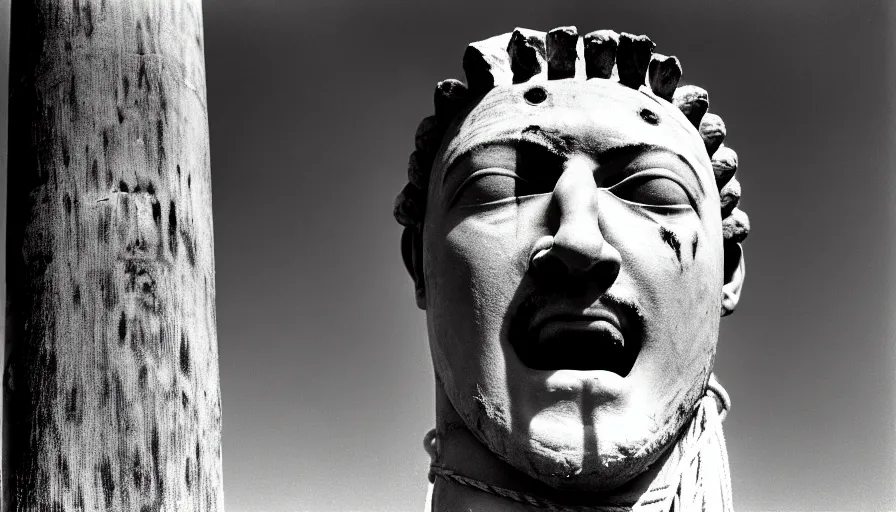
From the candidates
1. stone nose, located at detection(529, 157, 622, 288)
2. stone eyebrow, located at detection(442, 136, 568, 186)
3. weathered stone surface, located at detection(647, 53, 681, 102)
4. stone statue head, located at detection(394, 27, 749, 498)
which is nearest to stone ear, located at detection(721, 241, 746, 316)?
stone statue head, located at detection(394, 27, 749, 498)

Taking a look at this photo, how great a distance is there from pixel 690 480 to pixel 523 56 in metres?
1.42

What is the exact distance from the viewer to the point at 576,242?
115 inches

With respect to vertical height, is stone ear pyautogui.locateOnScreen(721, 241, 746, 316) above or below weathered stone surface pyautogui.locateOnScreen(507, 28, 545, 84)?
below

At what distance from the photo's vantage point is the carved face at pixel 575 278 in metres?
2.90

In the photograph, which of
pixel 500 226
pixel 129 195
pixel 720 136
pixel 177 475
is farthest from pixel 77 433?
pixel 720 136

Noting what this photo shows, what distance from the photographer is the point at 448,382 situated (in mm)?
3162

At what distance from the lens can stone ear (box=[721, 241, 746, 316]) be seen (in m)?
3.50

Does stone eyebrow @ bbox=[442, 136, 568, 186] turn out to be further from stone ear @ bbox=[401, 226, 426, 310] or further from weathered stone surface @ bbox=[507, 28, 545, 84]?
stone ear @ bbox=[401, 226, 426, 310]

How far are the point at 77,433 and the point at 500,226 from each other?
1.34 metres

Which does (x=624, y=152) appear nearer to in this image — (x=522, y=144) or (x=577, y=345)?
(x=522, y=144)

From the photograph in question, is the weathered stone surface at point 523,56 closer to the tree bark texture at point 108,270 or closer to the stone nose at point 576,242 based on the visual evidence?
the stone nose at point 576,242

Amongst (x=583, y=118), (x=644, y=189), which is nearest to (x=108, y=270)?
(x=583, y=118)

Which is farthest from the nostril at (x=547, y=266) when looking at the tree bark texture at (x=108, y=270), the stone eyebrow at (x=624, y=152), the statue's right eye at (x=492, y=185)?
the tree bark texture at (x=108, y=270)

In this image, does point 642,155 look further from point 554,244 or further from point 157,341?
point 157,341
